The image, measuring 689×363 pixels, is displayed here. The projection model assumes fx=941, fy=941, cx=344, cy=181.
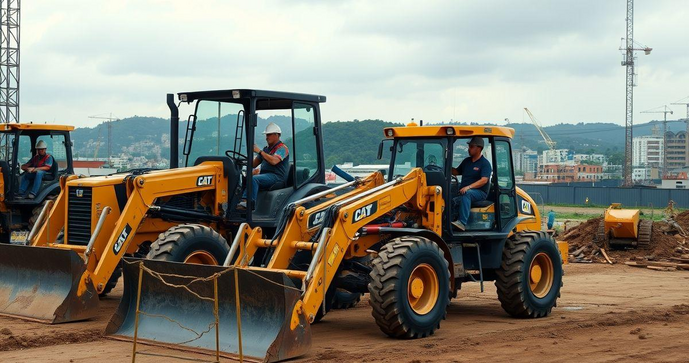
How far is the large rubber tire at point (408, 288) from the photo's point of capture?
1051 centimetres

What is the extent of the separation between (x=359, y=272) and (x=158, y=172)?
362 centimetres

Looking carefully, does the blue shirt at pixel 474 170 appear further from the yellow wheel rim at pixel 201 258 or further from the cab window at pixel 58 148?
the cab window at pixel 58 148

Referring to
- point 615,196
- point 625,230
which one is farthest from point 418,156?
point 615,196

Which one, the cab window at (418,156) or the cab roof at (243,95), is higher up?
the cab roof at (243,95)

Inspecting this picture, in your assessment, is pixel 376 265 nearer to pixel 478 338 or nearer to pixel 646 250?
pixel 478 338

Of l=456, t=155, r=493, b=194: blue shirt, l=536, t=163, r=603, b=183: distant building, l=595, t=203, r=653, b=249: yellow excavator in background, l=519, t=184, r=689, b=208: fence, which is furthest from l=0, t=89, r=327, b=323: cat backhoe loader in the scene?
l=536, t=163, r=603, b=183: distant building

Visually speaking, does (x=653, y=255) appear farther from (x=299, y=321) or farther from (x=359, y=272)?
(x=299, y=321)

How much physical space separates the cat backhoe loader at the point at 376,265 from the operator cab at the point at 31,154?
739cm

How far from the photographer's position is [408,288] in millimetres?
10781

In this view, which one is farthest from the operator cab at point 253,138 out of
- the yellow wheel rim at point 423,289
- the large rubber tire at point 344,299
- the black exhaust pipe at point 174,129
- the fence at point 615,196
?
the fence at point 615,196

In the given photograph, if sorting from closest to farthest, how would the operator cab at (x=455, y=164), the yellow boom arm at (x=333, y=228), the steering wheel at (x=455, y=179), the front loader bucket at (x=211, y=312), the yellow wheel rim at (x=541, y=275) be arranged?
the front loader bucket at (x=211, y=312) < the yellow boom arm at (x=333, y=228) < the operator cab at (x=455, y=164) < the steering wheel at (x=455, y=179) < the yellow wheel rim at (x=541, y=275)

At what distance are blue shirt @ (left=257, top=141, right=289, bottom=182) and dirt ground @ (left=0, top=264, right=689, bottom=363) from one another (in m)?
2.16

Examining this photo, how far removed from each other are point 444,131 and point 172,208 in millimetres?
3988

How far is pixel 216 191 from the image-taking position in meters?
13.6
